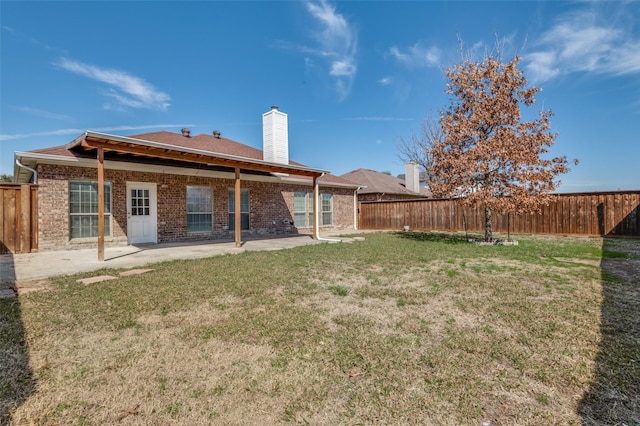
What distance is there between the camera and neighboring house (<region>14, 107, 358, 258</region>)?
8.38 metres

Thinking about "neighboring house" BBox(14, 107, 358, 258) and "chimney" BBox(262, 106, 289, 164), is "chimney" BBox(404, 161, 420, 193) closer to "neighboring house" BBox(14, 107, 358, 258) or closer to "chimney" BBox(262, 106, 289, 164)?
"neighboring house" BBox(14, 107, 358, 258)

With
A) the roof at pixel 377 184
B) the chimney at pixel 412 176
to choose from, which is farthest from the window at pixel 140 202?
the chimney at pixel 412 176

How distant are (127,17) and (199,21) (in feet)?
7.67

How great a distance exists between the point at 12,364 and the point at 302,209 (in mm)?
13012

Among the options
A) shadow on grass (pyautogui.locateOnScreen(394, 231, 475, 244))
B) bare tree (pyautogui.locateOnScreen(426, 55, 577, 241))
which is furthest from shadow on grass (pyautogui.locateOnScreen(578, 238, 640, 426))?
shadow on grass (pyautogui.locateOnScreen(394, 231, 475, 244))

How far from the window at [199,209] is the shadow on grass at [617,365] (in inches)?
442

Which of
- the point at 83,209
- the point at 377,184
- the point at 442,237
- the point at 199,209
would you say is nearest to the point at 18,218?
the point at 83,209

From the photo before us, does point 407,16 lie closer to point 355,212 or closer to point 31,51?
point 355,212

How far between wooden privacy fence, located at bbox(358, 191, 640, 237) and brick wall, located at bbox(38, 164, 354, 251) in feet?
14.2

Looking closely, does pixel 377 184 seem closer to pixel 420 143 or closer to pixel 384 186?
pixel 384 186

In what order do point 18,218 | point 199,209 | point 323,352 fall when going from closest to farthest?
point 323,352, point 18,218, point 199,209

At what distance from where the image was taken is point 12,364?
2.41 metres

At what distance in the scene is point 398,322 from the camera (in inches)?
131

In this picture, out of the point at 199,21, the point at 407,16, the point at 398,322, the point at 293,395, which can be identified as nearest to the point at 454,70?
the point at 407,16
